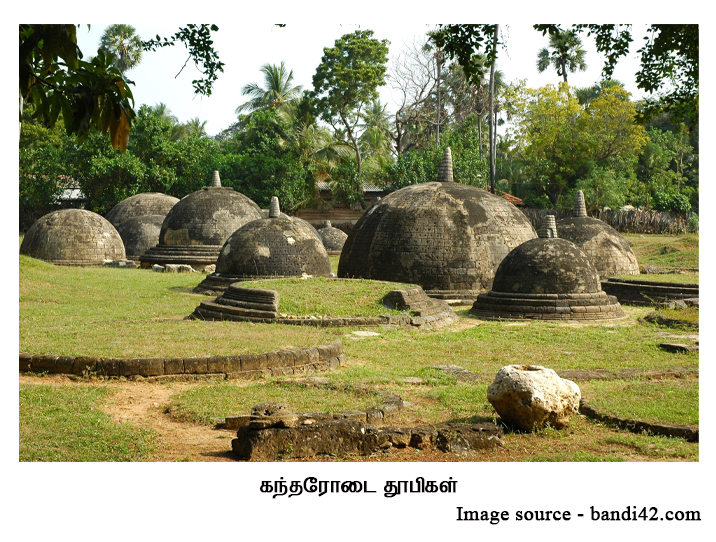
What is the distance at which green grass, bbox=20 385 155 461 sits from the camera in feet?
18.8

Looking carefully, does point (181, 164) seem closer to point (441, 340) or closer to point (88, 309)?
point (88, 309)

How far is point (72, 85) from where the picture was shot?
5012mm

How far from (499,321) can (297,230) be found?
7280 millimetres

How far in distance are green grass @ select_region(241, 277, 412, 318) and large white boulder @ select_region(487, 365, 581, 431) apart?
7.57m

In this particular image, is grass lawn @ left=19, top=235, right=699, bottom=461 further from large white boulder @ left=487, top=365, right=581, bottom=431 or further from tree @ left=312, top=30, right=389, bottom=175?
tree @ left=312, top=30, right=389, bottom=175

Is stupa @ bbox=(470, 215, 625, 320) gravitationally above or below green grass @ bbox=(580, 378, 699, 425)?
above

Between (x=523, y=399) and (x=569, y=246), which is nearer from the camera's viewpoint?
(x=523, y=399)

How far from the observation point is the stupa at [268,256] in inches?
779

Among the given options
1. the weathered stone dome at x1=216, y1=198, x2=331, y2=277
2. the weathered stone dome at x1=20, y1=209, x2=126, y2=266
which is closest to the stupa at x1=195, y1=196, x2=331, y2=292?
the weathered stone dome at x1=216, y1=198, x2=331, y2=277

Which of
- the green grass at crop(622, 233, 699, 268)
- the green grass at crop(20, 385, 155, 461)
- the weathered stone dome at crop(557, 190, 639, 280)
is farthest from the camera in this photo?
the green grass at crop(622, 233, 699, 268)

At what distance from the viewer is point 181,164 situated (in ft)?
131

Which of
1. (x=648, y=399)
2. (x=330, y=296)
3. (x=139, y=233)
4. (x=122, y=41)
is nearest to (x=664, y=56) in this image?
(x=648, y=399)

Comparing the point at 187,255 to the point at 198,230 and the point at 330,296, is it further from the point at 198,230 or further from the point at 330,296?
the point at 330,296

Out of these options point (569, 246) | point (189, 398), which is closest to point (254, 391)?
point (189, 398)
